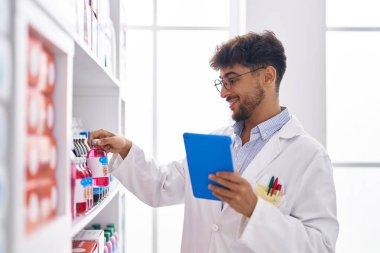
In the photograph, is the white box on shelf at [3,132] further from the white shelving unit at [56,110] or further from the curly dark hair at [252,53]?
the curly dark hair at [252,53]

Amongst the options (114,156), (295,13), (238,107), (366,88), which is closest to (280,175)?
(238,107)

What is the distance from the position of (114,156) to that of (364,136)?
226cm

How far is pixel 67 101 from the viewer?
37.1 inches

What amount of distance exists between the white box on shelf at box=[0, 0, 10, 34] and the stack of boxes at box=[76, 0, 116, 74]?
0.52 metres

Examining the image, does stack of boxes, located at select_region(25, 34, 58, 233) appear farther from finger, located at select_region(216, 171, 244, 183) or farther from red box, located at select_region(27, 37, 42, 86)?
finger, located at select_region(216, 171, 244, 183)

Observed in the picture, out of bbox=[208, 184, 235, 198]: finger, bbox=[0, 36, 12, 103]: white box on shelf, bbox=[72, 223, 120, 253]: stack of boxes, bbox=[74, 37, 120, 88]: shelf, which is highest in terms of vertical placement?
bbox=[74, 37, 120, 88]: shelf

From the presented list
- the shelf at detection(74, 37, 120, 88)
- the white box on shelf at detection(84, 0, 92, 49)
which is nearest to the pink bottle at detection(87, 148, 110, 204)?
the shelf at detection(74, 37, 120, 88)

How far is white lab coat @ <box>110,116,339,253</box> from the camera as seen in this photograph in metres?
1.45

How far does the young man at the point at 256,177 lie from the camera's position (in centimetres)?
145

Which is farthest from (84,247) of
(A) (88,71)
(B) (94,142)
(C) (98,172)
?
(A) (88,71)

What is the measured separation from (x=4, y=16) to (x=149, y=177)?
54.6 inches

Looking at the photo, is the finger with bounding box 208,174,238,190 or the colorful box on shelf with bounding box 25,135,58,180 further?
the finger with bounding box 208,174,238,190

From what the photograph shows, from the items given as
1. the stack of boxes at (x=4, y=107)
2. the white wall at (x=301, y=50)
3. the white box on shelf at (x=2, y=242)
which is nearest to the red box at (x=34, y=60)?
the stack of boxes at (x=4, y=107)

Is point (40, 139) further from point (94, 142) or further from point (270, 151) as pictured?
point (270, 151)
